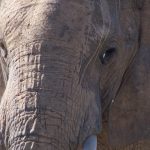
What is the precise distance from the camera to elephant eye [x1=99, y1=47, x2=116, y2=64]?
6.60 metres

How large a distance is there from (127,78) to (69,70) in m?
0.70

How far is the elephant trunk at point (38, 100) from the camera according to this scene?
6.07 metres

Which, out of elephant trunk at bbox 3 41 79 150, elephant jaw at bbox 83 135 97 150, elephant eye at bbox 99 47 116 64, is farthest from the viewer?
elephant eye at bbox 99 47 116 64

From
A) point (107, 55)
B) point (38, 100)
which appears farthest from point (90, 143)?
point (107, 55)

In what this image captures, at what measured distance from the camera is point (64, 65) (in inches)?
246

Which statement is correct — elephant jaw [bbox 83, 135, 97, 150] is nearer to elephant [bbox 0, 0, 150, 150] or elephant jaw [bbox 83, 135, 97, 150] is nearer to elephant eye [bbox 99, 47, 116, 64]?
elephant [bbox 0, 0, 150, 150]

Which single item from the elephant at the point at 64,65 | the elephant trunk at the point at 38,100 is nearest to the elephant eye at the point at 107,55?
the elephant at the point at 64,65

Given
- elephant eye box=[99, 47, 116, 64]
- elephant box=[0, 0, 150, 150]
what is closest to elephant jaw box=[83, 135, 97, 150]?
elephant box=[0, 0, 150, 150]

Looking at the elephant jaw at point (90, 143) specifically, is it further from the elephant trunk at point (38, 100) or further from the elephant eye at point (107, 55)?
the elephant eye at point (107, 55)

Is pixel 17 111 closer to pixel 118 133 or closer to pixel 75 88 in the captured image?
pixel 75 88

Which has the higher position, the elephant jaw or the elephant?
the elephant

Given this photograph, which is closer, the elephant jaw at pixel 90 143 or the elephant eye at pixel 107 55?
the elephant jaw at pixel 90 143

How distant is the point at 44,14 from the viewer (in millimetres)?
6301

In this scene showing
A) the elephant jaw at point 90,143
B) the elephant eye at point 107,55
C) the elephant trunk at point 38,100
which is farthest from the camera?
the elephant eye at point 107,55
